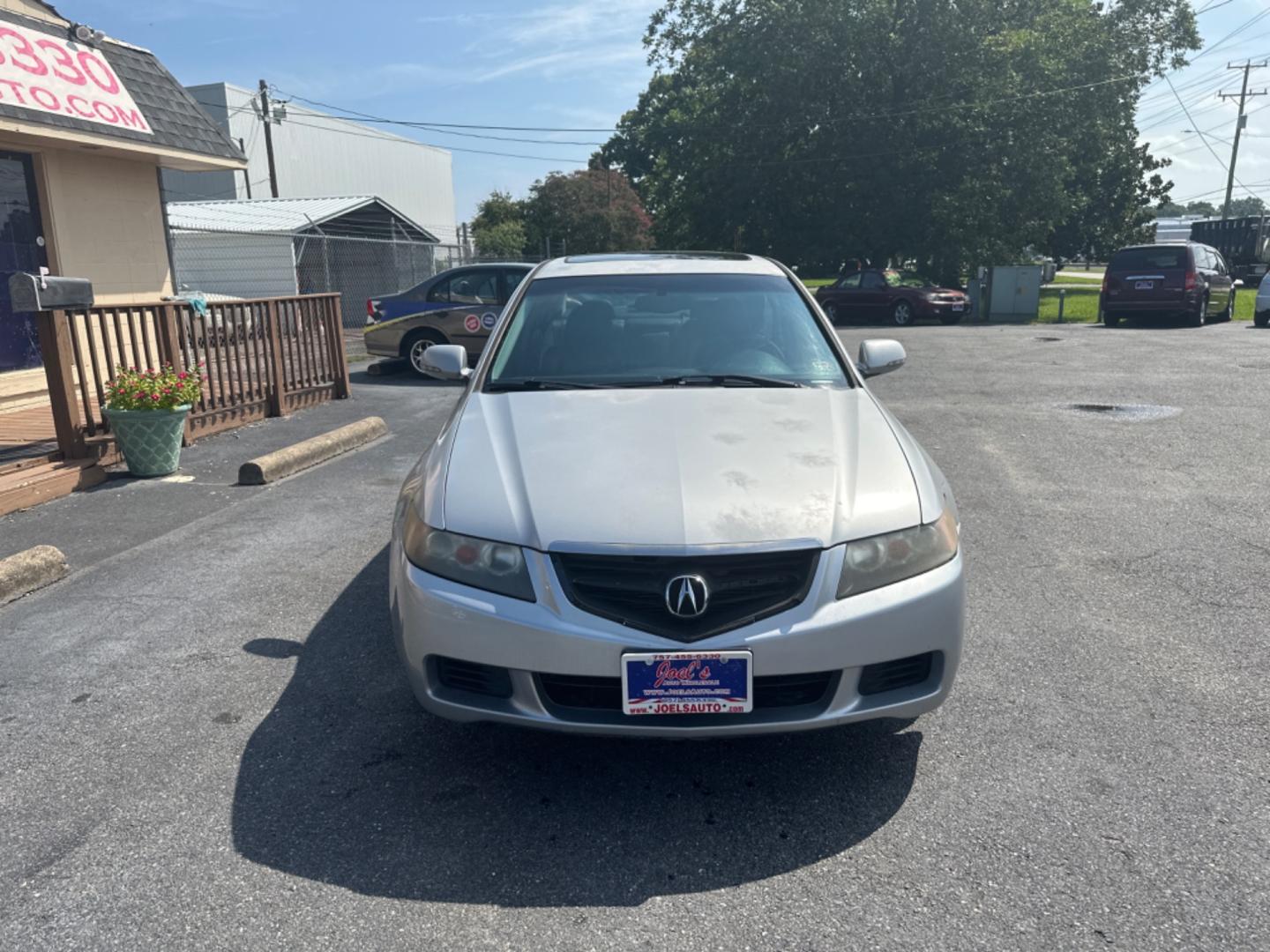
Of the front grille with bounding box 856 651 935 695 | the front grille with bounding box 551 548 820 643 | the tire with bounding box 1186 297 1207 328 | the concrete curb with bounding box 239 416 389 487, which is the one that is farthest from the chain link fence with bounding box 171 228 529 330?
the front grille with bounding box 856 651 935 695

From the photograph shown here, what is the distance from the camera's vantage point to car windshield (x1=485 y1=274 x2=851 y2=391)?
4.13m

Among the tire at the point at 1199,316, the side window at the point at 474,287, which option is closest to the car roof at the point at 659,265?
the side window at the point at 474,287

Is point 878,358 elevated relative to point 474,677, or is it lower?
elevated

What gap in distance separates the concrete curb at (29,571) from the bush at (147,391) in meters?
2.19

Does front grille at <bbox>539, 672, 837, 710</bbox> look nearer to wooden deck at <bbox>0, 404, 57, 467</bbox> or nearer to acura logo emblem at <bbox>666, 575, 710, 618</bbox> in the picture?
acura logo emblem at <bbox>666, 575, 710, 618</bbox>

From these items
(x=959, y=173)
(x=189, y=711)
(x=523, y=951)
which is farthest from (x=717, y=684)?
(x=959, y=173)

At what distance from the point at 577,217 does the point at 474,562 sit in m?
50.5

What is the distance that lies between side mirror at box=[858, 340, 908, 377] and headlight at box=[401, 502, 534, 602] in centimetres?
205

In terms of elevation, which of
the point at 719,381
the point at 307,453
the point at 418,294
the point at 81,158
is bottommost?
the point at 307,453

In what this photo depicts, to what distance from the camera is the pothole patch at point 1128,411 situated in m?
9.55

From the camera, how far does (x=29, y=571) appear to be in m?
4.95

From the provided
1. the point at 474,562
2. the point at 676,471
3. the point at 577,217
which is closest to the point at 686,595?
the point at 676,471

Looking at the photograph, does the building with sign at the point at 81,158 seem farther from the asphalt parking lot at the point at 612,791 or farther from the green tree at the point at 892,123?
the green tree at the point at 892,123

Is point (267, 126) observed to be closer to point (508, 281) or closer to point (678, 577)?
point (508, 281)
